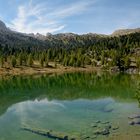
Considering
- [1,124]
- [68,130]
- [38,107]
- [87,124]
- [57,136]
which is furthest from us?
[38,107]

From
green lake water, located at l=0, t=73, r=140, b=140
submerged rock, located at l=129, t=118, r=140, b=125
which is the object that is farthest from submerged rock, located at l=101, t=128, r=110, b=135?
submerged rock, located at l=129, t=118, r=140, b=125

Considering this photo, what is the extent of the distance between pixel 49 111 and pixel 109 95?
28250 millimetres

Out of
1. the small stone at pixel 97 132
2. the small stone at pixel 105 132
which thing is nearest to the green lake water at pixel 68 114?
the small stone at pixel 97 132

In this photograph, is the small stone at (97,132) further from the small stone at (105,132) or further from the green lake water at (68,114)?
the green lake water at (68,114)

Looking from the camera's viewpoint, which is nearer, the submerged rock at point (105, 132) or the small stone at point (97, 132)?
the submerged rock at point (105, 132)

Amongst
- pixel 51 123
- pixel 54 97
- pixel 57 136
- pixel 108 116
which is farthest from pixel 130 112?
pixel 54 97

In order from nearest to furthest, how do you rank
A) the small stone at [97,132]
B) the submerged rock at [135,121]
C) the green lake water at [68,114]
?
the small stone at [97,132] < the green lake water at [68,114] < the submerged rock at [135,121]

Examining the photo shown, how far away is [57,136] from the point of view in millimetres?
45281

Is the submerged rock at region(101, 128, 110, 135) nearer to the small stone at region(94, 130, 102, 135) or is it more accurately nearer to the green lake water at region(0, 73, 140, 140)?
the small stone at region(94, 130, 102, 135)

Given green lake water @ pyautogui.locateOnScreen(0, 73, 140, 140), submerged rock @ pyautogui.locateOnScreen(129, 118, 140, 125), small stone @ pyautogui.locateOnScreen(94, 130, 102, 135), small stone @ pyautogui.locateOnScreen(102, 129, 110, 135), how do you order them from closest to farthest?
small stone @ pyautogui.locateOnScreen(102, 129, 110, 135) → small stone @ pyautogui.locateOnScreen(94, 130, 102, 135) → green lake water @ pyautogui.locateOnScreen(0, 73, 140, 140) → submerged rock @ pyautogui.locateOnScreen(129, 118, 140, 125)

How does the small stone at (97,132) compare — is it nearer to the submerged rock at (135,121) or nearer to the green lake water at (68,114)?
the green lake water at (68,114)

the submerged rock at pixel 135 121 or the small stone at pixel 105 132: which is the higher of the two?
the submerged rock at pixel 135 121

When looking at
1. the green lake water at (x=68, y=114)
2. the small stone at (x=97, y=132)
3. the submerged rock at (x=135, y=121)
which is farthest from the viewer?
the submerged rock at (x=135, y=121)

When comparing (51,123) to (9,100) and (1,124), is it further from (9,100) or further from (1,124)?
(9,100)
